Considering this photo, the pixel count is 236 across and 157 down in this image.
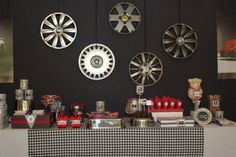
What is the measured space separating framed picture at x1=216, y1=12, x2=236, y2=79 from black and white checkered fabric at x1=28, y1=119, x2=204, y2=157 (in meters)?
1.13

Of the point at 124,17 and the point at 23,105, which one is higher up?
the point at 124,17

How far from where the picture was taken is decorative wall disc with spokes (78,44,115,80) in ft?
11.9

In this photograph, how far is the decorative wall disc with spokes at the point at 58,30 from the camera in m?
3.60

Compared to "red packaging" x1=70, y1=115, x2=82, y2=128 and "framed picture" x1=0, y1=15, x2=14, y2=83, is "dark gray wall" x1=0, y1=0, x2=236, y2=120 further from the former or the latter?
"red packaging" x1=70, y1=115, x2=82, y2=128

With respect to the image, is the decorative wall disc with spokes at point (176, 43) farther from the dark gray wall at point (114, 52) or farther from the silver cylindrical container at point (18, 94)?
the silver cylindrical container at point (18, 94)

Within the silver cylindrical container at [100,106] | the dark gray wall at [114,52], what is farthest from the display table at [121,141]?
the dark gray wall at [114,52]

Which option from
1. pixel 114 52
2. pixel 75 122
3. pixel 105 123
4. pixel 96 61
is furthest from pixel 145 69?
pixel 75 122

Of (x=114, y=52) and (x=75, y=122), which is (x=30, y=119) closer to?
(x=75, y=122)

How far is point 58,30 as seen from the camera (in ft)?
11.8

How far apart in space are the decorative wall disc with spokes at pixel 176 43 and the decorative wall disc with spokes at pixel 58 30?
1176 millimetres

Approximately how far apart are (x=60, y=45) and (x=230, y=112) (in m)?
2.36

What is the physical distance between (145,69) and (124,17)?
2.31 feet

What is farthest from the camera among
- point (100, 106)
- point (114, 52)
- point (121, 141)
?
point (114, 52)

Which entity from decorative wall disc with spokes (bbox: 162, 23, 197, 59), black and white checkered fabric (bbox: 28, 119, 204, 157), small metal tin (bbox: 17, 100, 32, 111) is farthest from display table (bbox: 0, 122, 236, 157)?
decorative wall disc with spokes (bbox: 162, 23, 197, 59)
